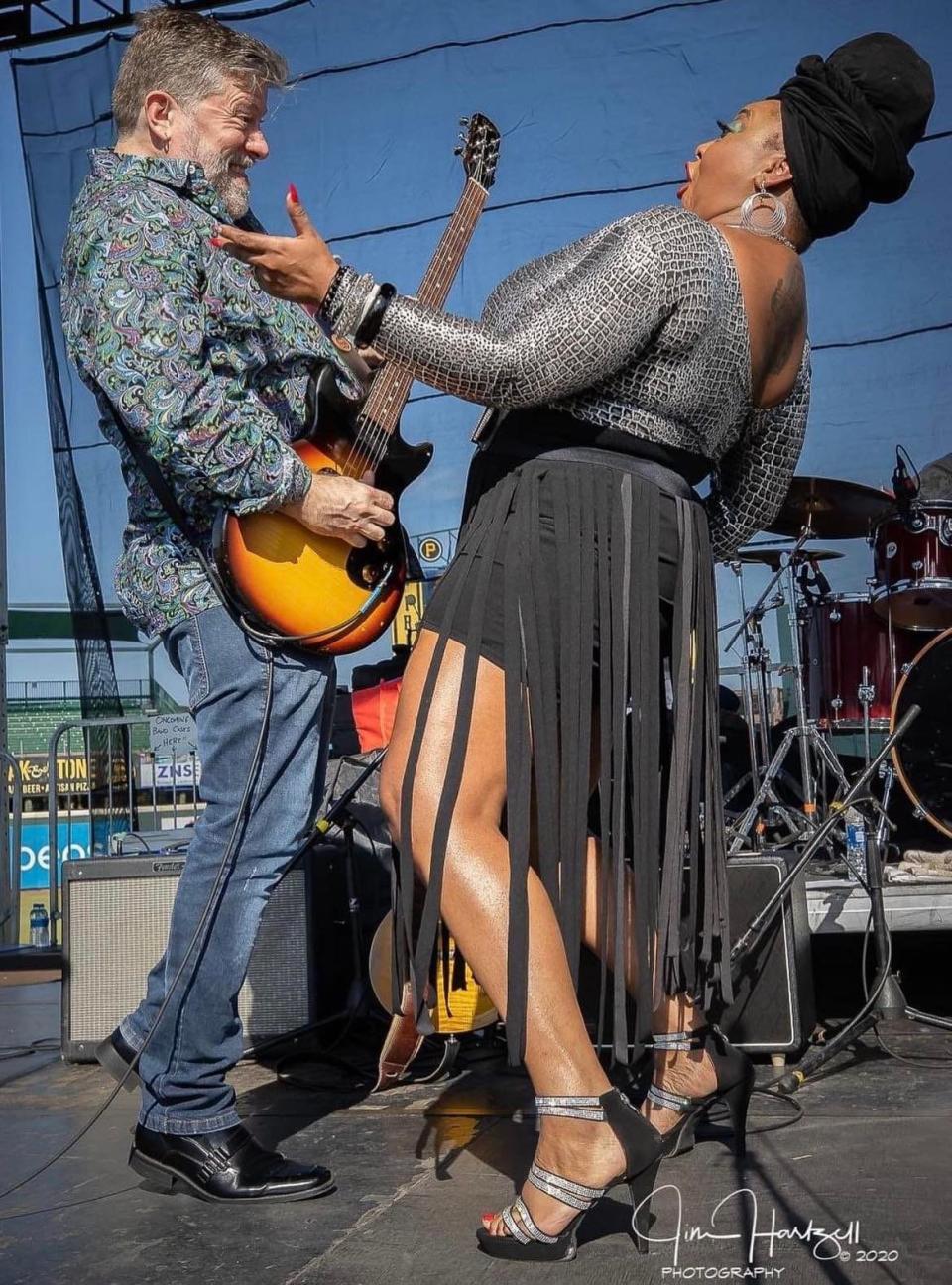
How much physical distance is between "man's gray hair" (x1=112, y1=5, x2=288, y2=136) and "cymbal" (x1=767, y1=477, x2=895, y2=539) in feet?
8.79

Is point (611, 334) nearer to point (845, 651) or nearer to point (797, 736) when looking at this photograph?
point (797, 736)

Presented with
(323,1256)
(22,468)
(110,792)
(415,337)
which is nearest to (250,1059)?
(323,1256)

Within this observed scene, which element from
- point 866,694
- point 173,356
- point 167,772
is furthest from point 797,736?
point 173,356

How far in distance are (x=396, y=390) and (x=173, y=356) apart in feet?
1.41

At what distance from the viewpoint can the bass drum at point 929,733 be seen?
4504 millimetres

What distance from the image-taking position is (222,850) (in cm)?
204

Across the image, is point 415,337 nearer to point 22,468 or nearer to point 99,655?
point 99,655

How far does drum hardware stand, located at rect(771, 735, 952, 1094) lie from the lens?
2.71 m

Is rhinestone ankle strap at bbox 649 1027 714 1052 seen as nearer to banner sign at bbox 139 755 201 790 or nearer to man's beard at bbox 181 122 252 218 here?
man's beard at bbox 181 122 252 218

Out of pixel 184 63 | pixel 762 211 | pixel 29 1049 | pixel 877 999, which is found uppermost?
pixel 184 63

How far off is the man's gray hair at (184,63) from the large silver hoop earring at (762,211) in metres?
0.89

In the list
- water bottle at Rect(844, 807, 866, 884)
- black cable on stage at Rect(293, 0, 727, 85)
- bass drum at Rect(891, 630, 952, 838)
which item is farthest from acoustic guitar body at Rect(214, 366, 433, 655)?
black cable on stage at Rect(293, 0, 727, 85)

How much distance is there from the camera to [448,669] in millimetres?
1761

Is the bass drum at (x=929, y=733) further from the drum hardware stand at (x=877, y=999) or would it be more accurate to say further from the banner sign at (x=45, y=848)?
the banner sign at (x=45, y=848)
